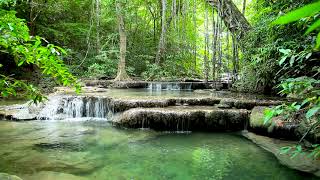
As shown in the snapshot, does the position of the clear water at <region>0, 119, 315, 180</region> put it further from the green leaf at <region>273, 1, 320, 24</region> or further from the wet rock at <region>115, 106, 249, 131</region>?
the green leaf at <region>273, 1, 320, 24</region>

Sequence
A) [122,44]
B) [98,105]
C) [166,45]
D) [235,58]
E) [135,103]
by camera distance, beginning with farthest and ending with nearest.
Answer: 1. [166,45]
2. [122,44]
3. [235,58]
4. [98,105]
5. [135,103]

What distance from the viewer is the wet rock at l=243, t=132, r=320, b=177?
13.7ft

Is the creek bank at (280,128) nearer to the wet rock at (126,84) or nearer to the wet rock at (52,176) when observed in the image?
the wet rock at (52,176)

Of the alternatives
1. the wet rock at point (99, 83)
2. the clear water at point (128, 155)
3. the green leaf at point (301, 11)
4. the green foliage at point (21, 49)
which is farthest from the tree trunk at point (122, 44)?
the green leaf at point (301, 11)

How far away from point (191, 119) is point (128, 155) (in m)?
2.03

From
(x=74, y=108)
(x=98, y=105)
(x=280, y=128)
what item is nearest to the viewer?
(x=280, y=128)

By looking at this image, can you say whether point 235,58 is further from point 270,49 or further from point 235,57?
point 270,49

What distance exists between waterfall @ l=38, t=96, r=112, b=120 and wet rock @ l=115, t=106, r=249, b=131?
1575mm

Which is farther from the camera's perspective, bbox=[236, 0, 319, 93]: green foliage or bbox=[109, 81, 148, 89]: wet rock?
bbox=[109, 81, 148, 89]: wet rock

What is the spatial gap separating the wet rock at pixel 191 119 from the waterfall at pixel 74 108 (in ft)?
5.17

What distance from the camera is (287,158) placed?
15.2 feet

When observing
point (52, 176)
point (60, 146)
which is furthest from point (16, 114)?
point (52, 176)

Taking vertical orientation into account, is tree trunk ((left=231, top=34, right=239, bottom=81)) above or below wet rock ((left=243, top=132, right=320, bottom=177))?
above

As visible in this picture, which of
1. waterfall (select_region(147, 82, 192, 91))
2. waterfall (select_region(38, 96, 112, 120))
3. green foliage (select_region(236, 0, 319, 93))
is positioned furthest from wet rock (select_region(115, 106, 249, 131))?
waterfall (select_region(147, 82, 192, 91))
